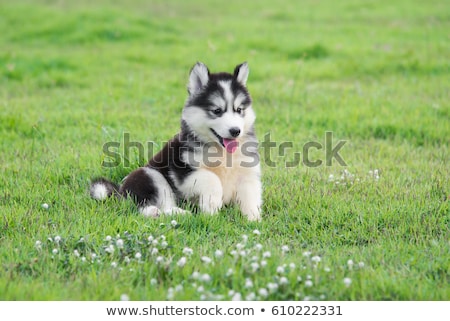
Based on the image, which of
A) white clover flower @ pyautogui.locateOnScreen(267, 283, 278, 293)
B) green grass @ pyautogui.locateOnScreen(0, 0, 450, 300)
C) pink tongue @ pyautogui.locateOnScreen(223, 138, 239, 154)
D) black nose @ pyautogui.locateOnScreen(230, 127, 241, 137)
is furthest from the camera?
pink tongue @ pyautogui.locateOnScreen(223, 138, 239, 154)

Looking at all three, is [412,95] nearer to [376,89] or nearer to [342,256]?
[376,89]

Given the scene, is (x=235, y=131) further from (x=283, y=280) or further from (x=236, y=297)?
(x=236, y=297)

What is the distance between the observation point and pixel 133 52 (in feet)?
43.0

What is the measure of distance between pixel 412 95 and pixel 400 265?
20.8 ft

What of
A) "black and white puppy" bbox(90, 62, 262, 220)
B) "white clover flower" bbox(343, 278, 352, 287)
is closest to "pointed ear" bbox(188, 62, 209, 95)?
"black and white puppy" bbox(90, 62, 262, 220)

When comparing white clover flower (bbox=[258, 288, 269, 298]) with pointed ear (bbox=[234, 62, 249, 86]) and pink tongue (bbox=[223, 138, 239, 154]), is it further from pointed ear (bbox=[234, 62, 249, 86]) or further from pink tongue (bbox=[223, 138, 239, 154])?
pointed ear (bbox=[234, 62, 249, 86])

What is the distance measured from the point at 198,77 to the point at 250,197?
3.96 ft

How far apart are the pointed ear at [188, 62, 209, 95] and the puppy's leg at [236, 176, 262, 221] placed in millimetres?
973

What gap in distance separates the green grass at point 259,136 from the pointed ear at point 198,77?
3.95 feet

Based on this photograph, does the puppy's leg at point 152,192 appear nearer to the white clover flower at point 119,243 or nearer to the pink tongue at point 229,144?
the pink tongue at point 229,144

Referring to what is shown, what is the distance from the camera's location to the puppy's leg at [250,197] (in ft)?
17.3

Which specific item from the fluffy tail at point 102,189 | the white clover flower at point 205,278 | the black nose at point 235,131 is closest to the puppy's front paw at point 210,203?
the black nose at point 235,131

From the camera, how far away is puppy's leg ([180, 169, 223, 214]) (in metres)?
5.14
